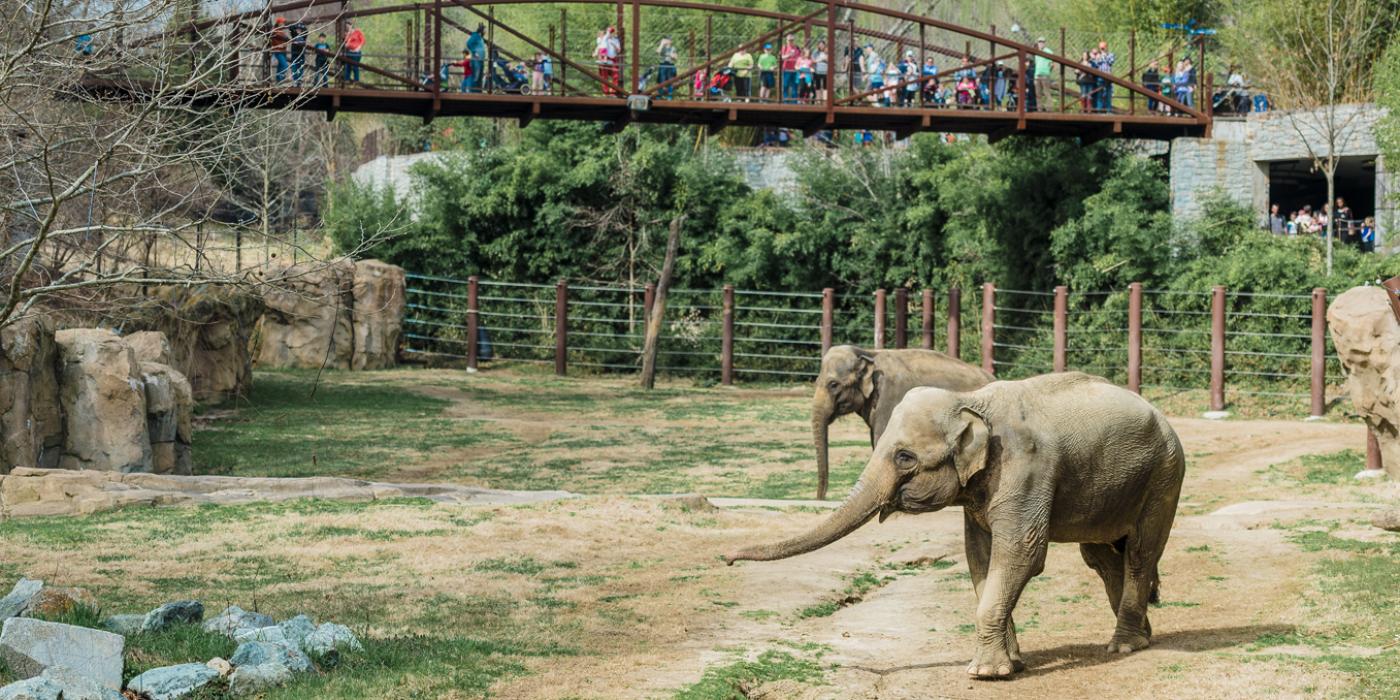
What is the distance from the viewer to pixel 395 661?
7664 mm

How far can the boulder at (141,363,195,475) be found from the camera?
15672 mm

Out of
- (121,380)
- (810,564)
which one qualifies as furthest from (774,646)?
(121,380)

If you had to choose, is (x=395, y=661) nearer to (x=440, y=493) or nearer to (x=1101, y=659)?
(x=1101, y=659)

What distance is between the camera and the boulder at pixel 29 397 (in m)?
14.2

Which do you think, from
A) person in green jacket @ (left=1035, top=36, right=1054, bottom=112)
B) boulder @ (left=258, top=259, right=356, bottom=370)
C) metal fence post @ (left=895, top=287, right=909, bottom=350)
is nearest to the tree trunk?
metal fence post @ (left=895, top=287, right=909, bottom=350)

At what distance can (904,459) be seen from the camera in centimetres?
759

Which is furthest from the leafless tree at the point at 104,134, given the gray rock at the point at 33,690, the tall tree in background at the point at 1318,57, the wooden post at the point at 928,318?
the tall tree in background at the point at 1318,57

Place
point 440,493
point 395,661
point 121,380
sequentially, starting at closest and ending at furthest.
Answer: point 395,661
point 440,493
point 121,380

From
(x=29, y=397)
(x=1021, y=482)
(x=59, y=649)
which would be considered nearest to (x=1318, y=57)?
(x=29, y=397)

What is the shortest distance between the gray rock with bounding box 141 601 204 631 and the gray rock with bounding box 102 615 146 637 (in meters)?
0.04

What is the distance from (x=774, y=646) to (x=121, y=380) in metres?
8.75

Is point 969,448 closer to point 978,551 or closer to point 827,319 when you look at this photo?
point 978,551

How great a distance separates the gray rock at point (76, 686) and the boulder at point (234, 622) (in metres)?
1.26

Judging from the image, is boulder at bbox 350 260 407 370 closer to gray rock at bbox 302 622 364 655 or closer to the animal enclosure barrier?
the animal enclosure barrier
